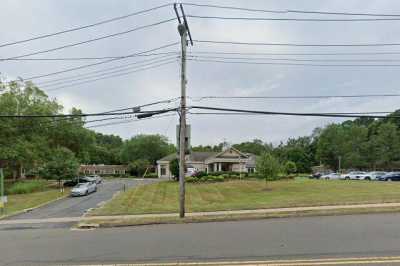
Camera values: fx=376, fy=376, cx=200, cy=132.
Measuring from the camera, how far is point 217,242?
408 inches

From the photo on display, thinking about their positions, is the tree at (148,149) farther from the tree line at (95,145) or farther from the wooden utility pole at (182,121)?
the wooden utility pole at (182,121)

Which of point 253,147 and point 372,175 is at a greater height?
point 253,147

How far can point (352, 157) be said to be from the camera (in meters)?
87.2

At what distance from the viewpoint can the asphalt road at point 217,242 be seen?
8.73m

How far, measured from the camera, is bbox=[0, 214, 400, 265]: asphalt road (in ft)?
28.6

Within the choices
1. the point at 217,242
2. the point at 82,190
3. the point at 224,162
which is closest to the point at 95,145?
the point at 224,162

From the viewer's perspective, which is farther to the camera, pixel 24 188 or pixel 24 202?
pixel 24 188

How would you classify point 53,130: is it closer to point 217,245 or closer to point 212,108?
point 212,108

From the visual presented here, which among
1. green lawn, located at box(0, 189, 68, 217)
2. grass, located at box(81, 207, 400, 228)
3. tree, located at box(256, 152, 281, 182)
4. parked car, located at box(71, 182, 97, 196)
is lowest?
green lawn, located at box(0, 189, 68, 217)

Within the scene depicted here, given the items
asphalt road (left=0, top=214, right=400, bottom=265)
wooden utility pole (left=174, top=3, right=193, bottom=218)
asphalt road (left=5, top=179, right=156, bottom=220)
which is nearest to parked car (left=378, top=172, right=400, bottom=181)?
asphalt road (left=5, top=179, right=156, bottom=220)

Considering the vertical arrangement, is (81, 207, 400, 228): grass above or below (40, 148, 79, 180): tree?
below

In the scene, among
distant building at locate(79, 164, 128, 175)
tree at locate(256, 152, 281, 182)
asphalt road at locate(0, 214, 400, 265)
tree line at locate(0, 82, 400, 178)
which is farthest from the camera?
distant building at locate(79, 164, 128, 175)

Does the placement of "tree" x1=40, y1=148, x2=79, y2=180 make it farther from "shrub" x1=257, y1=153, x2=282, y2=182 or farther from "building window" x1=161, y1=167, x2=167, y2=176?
"building window" x1=161, y1=167, x2=167, y2=176

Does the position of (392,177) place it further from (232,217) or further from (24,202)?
(24,202)
